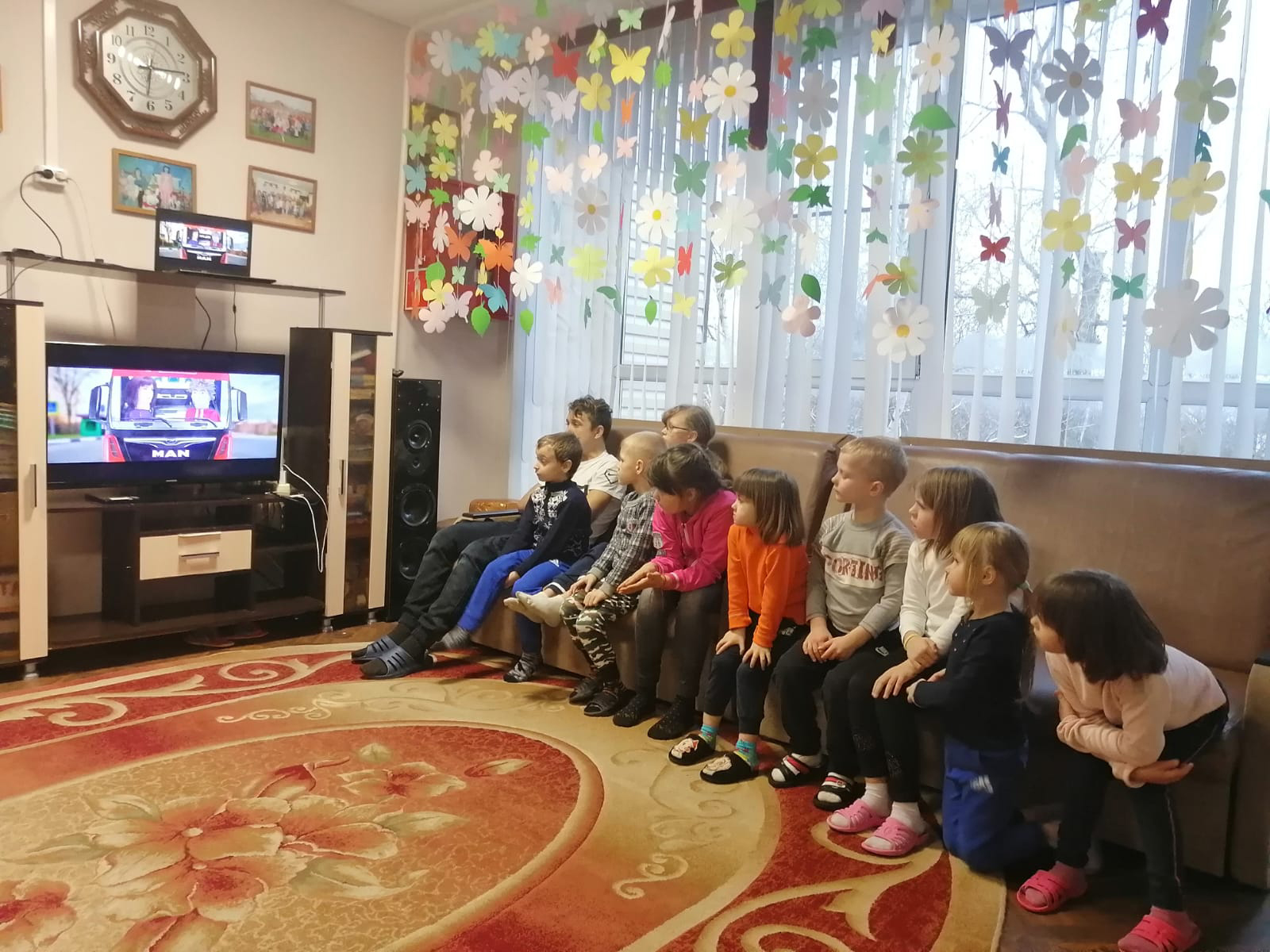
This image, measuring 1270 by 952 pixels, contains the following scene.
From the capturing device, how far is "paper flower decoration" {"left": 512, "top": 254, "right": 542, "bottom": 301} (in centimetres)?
419

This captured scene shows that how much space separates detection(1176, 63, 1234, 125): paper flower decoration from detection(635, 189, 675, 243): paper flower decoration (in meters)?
1.78

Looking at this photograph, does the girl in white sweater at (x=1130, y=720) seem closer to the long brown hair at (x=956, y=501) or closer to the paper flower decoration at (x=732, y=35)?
the long brown hair at (x=956, y=501)

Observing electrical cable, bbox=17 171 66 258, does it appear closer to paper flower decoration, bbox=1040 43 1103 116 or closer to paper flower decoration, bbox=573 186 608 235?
paper flower decoration, bbox=573 186 608 235

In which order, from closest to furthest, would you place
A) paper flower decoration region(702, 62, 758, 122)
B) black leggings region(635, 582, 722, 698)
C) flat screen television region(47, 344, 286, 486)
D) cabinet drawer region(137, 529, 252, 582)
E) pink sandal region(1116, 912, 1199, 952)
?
1. pink sandal region(1116, 912, 1199, 952)
2. black leggings region(635, 582, 722, 698)
3. flat screen television region(47, 344, 286, 486)
4. cabinet drawer region(137, 529, 252, 582)
5. paper flower decoration region(702, 62, 758, 122)

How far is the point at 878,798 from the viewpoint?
2.11 metres

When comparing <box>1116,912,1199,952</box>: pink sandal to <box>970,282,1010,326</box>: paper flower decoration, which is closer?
<box>1116,912,1199,952</box>: pink sandal

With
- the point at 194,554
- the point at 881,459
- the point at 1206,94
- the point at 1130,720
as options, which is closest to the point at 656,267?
the point at 881,459

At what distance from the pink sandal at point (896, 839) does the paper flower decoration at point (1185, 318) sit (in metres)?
1.53

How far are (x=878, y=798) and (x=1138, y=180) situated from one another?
1.87 m

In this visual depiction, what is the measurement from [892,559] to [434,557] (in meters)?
1.69

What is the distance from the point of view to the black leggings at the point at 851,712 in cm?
207

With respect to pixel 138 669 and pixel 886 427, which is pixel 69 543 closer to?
pixel 138 669

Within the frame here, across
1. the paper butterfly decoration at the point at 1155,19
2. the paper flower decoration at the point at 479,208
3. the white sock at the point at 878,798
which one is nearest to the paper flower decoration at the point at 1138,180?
the paper butterfly decoration at the point at 1155,19

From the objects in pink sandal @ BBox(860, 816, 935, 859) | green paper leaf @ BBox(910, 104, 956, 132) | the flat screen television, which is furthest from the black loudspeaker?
pink sandal @ BBox(860, 816, 935, 859)
